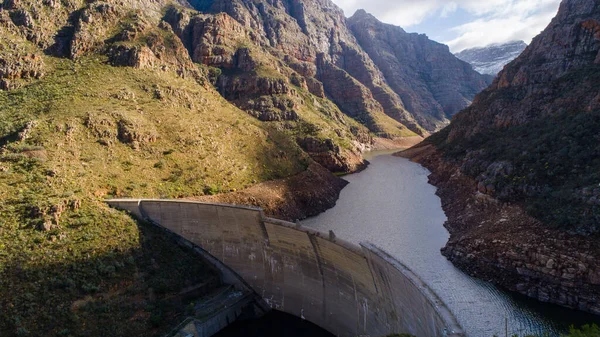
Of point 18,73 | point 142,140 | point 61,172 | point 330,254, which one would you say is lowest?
point 330,254

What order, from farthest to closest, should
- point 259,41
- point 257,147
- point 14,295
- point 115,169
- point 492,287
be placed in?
Answer: point 259,41 → point 257,147 → point 115,169 → point 492,287 → point 14,295

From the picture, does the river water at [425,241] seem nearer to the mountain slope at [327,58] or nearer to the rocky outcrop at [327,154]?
the rocky outcrop at [327,154]

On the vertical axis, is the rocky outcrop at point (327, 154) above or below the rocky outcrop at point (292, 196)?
above

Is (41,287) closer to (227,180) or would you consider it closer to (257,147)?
(227,180)

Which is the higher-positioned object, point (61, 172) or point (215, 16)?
point (215, 16)

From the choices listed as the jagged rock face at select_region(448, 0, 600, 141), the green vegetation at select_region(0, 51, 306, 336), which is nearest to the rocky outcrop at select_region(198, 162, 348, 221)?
the green vegetation at select_region(0, 51, 306, 336)

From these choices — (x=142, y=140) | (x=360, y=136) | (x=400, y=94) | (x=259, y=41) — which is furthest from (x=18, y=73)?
(x=400, y=94)

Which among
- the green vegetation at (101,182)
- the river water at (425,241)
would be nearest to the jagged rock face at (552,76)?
the river water at (425,241)
